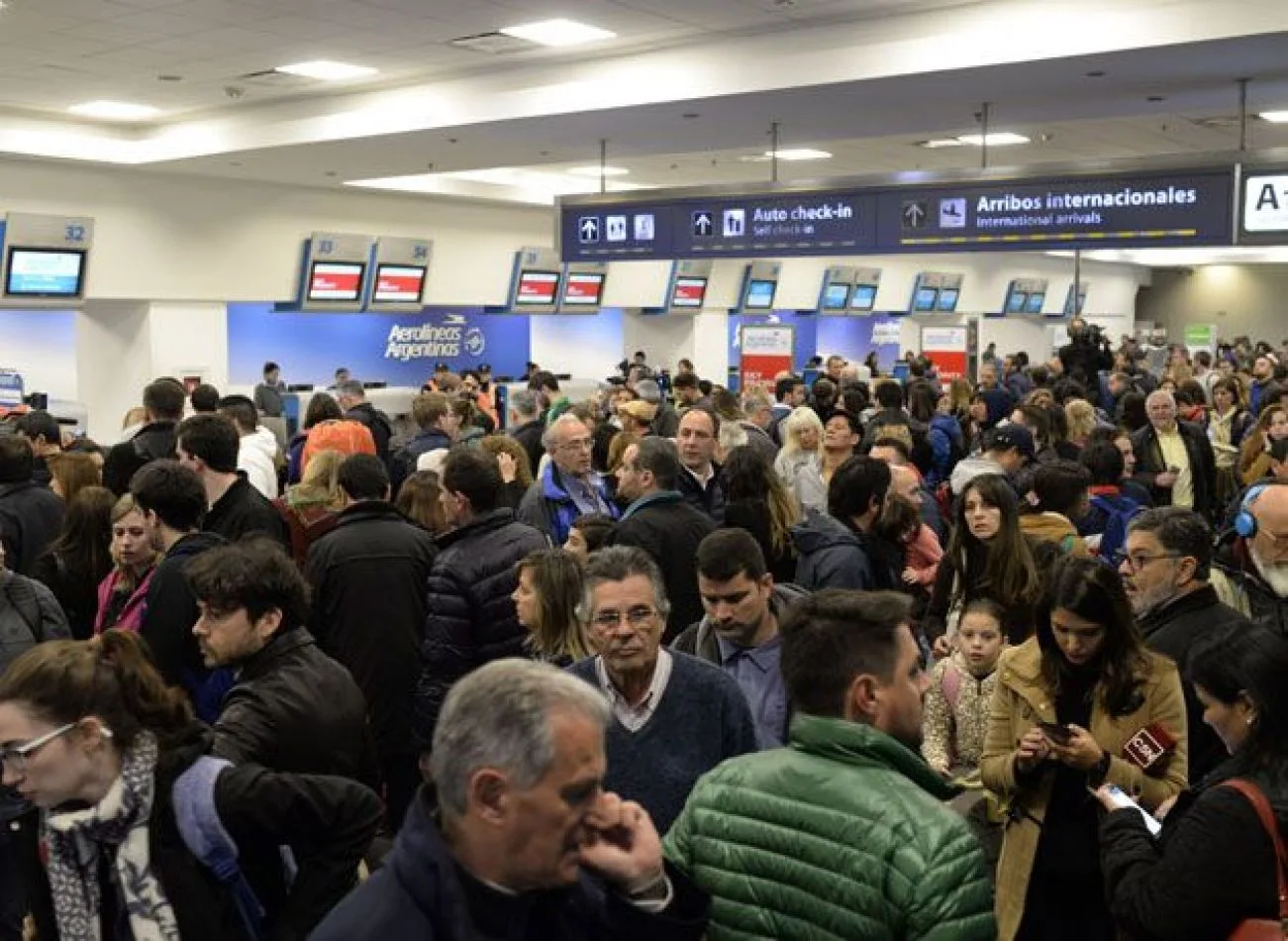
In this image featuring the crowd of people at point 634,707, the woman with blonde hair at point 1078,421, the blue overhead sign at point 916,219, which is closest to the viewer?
the crowd of people at point 634,707

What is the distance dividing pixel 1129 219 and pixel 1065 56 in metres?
1.42

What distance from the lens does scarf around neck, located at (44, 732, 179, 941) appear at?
8.13 feet

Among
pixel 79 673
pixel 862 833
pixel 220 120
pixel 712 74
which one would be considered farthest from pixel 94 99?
pixel 862 833

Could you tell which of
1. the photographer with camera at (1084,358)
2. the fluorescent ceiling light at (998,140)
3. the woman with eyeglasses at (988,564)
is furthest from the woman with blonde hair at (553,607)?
the photographer with camera at (1084,358)

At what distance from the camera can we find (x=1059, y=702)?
3379 mm

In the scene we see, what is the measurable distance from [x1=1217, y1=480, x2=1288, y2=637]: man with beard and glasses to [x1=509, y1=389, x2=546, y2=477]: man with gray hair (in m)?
5.11

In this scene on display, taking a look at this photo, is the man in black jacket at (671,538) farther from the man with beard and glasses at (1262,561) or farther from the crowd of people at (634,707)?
the man with beard and glasses at (1262,561)

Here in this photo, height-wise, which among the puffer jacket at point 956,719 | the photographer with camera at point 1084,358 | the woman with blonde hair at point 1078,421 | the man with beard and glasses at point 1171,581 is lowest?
the puffer jacket at point 956,719

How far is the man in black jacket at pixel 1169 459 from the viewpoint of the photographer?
8320mm

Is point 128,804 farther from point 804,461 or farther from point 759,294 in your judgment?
point 759,294

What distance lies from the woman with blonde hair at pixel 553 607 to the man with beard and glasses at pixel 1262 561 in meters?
2.15

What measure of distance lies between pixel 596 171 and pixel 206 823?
15.6m

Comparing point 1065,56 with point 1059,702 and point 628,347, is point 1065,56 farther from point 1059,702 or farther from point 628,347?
point 628,347

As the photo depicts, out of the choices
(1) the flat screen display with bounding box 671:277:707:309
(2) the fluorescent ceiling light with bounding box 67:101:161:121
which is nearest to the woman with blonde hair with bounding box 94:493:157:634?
(2) the fluorescent ceiling light with bounding box 67:101:161:121
